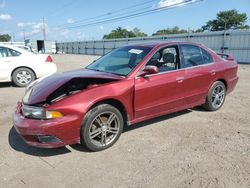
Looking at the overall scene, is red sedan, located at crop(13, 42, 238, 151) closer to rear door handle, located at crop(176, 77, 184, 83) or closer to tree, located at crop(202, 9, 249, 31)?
rear door handle, located at crop(176, 77, 184, 83)

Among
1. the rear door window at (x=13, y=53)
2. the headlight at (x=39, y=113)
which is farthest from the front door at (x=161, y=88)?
the rear door window at (x=13, y=53)

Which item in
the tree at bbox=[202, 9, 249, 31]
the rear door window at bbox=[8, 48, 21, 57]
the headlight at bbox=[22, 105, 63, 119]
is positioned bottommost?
the headlight at bbox=[22, 105, 63, 119]

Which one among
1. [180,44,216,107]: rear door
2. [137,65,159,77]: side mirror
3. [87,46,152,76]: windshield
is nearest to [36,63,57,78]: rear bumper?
[87,46,152,76]: windshield

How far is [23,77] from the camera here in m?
8.49

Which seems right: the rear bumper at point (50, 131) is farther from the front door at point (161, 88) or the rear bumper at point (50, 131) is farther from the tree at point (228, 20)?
the tree at point (228, 20)

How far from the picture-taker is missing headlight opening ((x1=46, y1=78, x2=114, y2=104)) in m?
3.37

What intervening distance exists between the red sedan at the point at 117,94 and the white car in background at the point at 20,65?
14.4 feet

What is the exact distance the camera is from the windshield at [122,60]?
4205 mm

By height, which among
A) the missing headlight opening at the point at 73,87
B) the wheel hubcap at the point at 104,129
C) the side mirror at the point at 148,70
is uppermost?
the side mirror at the point at 148,70

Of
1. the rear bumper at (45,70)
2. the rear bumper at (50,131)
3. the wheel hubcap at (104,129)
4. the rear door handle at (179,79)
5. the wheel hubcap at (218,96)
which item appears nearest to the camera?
the rear bumper at (50,131)

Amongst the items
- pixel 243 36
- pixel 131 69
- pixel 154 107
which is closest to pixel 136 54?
pixel 131 69

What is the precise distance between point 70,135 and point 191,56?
2868mm

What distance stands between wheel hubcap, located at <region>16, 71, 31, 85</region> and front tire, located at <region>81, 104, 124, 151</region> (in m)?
5.76

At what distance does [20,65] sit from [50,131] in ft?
19.4
